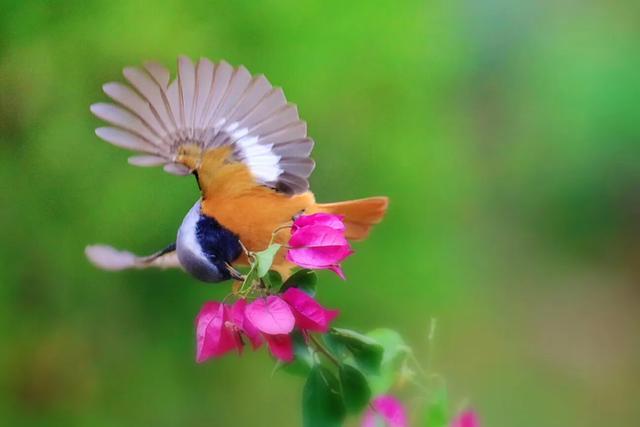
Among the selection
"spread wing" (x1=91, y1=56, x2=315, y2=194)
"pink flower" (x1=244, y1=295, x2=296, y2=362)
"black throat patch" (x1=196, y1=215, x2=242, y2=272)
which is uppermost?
"spread wing" (x1=91, y1=56, x2=315, y2=194)

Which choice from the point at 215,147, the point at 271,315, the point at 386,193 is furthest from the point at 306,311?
the point at 386,193

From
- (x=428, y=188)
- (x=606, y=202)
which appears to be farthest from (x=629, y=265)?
(x=428, y=188)

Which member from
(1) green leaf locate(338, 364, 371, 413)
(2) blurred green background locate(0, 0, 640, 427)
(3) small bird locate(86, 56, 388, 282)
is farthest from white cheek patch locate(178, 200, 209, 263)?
(2) blurred green background locate(0, 0, 640, 427)

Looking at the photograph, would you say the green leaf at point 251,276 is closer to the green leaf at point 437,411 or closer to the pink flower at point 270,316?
the pink flower at point 270,316

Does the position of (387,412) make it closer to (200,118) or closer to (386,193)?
(200,118)

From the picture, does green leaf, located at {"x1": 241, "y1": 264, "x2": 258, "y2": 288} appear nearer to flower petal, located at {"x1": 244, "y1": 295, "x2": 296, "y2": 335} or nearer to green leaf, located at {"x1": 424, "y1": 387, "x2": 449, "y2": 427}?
flower petal, located at {"x1": 244, "y1": 295, "x2": 296, "y2": 335}

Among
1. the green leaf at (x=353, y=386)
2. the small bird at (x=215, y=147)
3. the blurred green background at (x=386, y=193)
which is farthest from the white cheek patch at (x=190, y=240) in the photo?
the blurred green background at (x=386, y=193)
